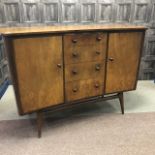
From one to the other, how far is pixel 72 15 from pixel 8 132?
1.63 meters

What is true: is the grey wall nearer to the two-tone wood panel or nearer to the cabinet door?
the two-tone wood panel

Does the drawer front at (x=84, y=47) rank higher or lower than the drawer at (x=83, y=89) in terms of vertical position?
A: higher

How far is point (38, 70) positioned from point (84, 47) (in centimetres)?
44

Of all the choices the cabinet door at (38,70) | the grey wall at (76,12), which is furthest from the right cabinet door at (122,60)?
the grey wall at (76,12)

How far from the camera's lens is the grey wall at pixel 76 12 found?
7.55ft

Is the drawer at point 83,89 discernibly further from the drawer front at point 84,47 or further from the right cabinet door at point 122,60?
the drawer front at point 84,47

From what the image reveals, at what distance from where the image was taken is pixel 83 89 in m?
1.71

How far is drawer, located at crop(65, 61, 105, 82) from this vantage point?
1.59m

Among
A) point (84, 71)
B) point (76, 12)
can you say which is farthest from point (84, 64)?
point (76, 12)

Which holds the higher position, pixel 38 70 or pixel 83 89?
pixel 38 70

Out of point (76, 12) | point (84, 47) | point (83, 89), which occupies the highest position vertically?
point (76, 12)

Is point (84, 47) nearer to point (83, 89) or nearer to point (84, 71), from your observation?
point (84, 71)

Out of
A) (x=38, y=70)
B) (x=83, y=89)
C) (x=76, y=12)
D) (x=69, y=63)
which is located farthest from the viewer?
(x=76, y=12)

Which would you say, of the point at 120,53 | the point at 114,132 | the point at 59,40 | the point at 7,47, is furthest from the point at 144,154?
A: the point at 7,47
